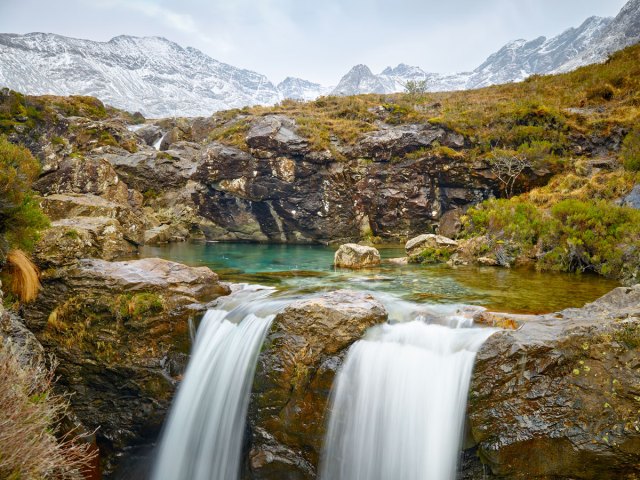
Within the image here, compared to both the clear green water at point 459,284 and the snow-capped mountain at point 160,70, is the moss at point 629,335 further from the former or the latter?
the snow-capped mountain at point 160,70

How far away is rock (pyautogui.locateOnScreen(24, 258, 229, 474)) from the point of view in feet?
22.5

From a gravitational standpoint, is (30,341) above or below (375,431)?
above

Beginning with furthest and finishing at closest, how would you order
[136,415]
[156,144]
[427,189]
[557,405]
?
[156,144] → [427,189] → [136,415] → [557,405]

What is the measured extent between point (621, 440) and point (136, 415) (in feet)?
24.8

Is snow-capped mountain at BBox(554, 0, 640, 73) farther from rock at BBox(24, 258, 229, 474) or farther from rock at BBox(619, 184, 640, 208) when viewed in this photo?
rock at BBox(24, 258, 229, 474)

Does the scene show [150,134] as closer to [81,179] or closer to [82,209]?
[81,179]

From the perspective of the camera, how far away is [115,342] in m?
7.16

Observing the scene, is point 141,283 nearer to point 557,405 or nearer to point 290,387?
point 290,387

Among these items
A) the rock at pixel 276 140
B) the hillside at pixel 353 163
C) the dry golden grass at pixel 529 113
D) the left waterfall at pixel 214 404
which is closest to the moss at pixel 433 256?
the hillside at pixel 353 163

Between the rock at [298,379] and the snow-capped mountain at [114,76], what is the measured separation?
115 metres

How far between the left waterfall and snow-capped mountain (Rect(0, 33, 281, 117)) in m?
114

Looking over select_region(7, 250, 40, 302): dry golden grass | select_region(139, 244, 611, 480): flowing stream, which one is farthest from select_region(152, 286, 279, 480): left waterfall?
select_region(7, 250, 40, 302): dry golden grass

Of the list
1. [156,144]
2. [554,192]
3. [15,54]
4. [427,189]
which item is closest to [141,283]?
[554,192]

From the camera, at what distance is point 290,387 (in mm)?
6000
